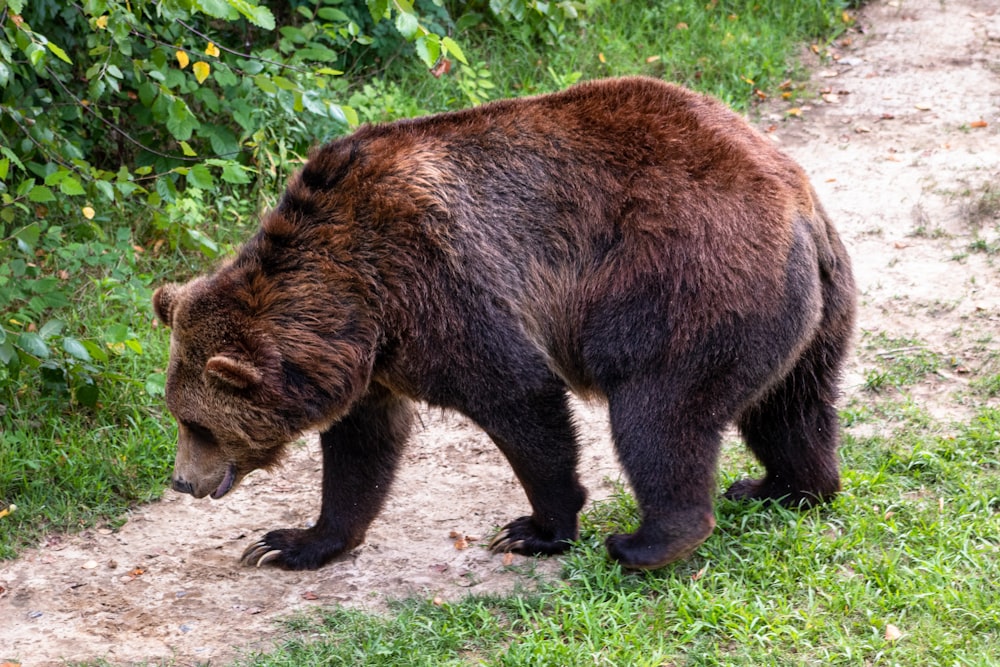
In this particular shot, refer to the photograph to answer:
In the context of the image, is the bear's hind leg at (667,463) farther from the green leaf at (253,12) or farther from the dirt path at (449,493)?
the green leaf at (253,12)

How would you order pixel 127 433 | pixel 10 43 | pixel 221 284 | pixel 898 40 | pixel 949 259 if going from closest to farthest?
pixel 221 284, pixel 10 43, pixel 127 433, pixel 949 259, pixel 898 40

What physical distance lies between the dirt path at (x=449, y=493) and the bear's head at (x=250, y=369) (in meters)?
0.65

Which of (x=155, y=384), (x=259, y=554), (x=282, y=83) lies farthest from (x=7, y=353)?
(x=282, y=83)

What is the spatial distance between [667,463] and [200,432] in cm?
187

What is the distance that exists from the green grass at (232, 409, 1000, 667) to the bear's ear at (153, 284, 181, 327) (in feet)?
4.51

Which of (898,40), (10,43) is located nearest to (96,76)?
(10,43)

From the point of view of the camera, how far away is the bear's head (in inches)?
174

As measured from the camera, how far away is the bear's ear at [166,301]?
477cm

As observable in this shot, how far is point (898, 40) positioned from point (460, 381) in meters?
6.96

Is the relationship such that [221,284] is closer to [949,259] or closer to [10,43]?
[10,43]

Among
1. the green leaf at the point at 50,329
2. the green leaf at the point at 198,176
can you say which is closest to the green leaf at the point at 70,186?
the green leaf at the point at 198,176

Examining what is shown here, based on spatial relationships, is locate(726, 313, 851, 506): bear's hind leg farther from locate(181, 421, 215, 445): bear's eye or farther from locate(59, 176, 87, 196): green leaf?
locate(59, 176, 87, 196): green leaf

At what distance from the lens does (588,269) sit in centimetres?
449

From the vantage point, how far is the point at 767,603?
4.21 metres
